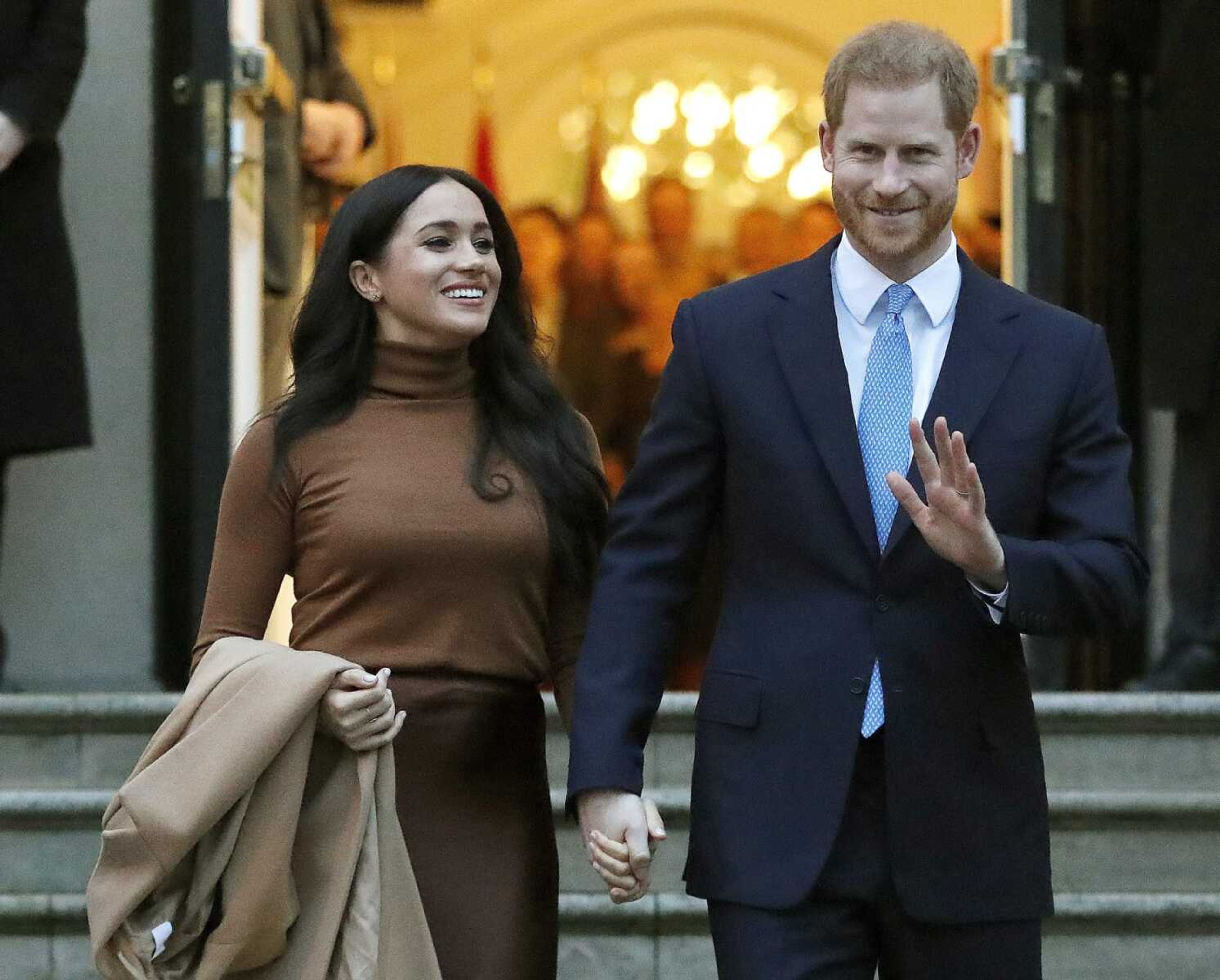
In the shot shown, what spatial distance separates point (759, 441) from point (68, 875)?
7.21 ft

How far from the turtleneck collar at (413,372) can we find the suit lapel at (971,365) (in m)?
0.82

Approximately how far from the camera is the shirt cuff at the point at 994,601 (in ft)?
8.85

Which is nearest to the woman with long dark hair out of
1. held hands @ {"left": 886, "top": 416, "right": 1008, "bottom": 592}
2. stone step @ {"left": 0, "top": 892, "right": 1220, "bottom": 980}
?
held hands @ {"left": 886, "top": 416, "right": 1008, "bottom": 592}

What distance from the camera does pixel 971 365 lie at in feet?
9.34

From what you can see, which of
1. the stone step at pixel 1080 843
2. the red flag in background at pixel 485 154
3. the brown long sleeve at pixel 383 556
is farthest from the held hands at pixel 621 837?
the red flag in background at pixel 485 154

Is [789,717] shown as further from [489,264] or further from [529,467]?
[489,264]

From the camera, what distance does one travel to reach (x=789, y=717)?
9.31 ft

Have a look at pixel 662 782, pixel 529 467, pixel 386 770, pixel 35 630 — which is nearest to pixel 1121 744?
pixel 662 782


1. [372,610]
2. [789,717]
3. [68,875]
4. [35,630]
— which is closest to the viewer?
[789,717]

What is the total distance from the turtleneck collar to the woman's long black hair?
2 cm

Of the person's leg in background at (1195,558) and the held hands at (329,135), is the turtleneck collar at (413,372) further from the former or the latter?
the held hands at (329,135)

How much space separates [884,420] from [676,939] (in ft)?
5.65

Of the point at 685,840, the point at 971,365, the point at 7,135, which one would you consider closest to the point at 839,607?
the point at 971,365

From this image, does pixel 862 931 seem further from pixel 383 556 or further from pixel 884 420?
pixel 383 556
